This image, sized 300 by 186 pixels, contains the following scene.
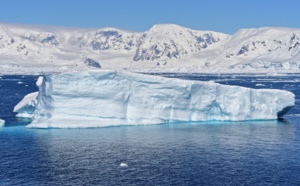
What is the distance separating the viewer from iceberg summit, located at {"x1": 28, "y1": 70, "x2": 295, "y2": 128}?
43000mm

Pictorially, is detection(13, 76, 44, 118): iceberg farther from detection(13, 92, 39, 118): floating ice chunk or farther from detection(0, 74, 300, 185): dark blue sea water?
detection(0, 74, 300, 185): dark blue sea water

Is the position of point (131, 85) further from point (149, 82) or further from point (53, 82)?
point (53, 82)

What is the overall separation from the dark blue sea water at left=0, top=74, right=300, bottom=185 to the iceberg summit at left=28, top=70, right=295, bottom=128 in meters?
1.44

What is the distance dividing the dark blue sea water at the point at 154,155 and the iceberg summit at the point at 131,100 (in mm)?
1441

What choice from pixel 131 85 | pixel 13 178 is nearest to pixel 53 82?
pixel 131 85

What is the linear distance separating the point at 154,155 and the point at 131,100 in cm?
1255

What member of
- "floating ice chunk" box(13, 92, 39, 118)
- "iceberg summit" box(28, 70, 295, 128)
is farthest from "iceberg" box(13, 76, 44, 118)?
"iceberg summit" box(28, 70, 295, 128)

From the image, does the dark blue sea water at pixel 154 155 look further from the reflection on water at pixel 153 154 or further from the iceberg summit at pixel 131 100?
the iceberg summit at pixel 131 100

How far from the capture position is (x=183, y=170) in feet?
94.1

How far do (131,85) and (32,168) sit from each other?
16.8m

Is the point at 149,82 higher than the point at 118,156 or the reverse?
higher

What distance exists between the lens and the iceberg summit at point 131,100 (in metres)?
43.0

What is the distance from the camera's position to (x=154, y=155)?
106 feet

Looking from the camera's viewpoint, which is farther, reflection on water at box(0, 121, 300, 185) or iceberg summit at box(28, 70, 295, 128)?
iceberg summit at box(28, 70, 295, 128)
